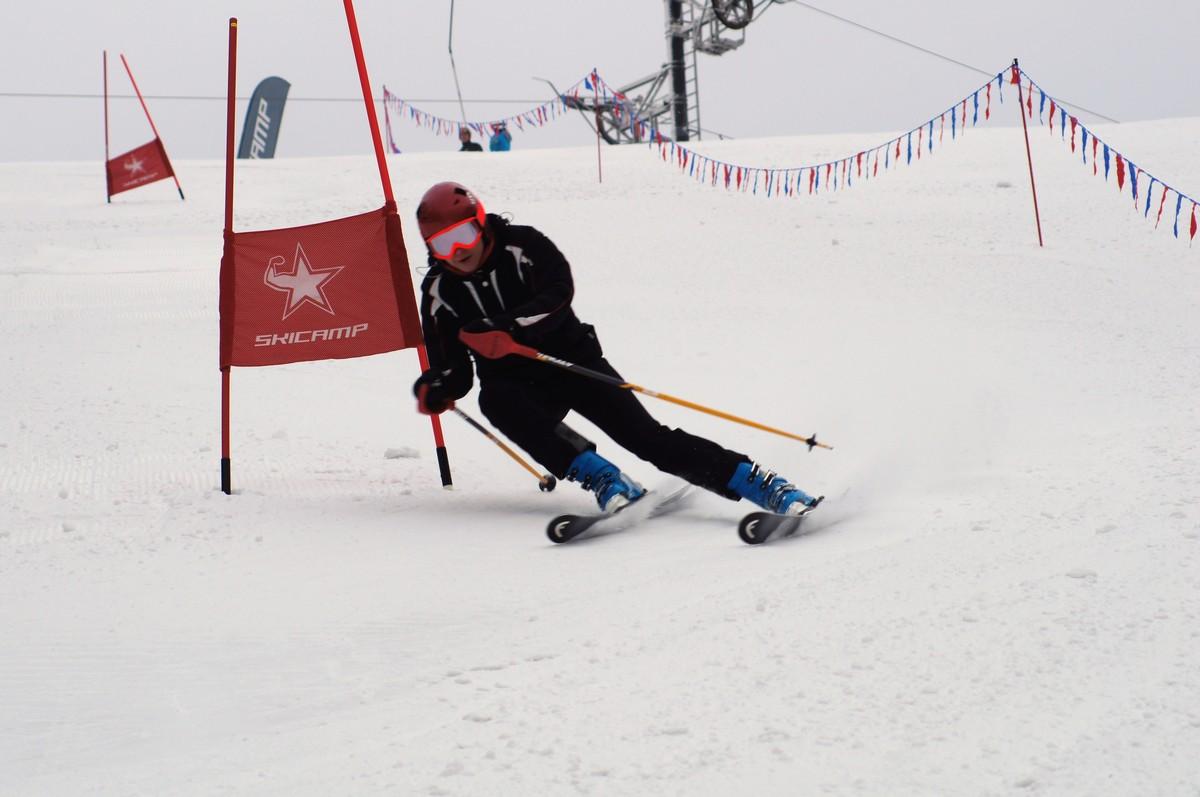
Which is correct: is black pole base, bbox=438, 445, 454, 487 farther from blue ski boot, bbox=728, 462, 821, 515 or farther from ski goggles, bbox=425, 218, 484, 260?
blue ski boot, bbox=728, 462, 821, 515

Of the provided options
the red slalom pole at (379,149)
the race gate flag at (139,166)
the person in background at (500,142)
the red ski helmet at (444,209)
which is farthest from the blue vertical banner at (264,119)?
the red ski helmet at (444,209)

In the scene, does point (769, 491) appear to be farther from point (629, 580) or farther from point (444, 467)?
point (444, 467)

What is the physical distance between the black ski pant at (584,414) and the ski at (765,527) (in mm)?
361

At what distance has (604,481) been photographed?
3803 mm

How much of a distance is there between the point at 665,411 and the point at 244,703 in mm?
4367

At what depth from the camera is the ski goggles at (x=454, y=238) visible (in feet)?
12.9

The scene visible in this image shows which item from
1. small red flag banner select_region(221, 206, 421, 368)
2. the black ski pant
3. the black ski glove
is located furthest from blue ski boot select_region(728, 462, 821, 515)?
small red flag banner select_region(221, 206, 421, 368)

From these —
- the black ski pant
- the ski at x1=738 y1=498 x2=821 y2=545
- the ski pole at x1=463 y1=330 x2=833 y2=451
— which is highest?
the ski pole at x1=463 y1=330 x2=833 y2=451

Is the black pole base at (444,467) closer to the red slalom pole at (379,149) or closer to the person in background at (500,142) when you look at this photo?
the red slalom pole at (379,149)

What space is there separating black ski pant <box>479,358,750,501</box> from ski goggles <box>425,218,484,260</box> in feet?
1.66

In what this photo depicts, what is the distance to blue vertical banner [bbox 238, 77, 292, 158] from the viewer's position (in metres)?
25.2

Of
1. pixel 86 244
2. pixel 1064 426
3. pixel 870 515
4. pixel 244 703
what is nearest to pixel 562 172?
pixel 86 244

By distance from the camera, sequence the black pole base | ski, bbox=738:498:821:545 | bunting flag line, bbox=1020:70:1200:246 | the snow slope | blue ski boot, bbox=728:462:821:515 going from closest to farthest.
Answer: the snow slope → ski, bbox=738:498:821:545 → blue ski boot, bbox=728:462:821:515 → the black pole base → bunting flag line, bbox=1020:70:1200:246

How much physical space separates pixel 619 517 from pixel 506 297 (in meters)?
1.01
